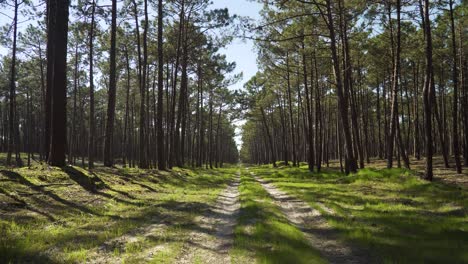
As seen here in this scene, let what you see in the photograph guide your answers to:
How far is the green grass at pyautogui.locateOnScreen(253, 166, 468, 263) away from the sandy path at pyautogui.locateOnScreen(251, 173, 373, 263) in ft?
0.78

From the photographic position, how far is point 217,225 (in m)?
8.47

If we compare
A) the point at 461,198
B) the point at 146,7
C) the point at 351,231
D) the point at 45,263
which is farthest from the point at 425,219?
the point at 146,7

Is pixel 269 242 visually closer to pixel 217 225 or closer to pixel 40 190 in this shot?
pixel 217 225

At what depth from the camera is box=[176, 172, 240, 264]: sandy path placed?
18.7 feet

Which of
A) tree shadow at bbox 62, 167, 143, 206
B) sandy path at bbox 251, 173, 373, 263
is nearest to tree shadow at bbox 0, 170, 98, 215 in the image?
tree shadow at bbox 62, 167, 143, 206

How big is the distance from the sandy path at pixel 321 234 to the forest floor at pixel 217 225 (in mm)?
21

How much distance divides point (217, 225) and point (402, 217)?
4573 millimetres

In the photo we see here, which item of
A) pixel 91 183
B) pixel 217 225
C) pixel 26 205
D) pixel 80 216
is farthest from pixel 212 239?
pixel 91 183

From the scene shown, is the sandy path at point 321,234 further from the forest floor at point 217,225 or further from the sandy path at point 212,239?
the sandy path at point 212,239

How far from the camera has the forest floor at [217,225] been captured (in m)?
5.61

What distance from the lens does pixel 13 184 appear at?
1001cm

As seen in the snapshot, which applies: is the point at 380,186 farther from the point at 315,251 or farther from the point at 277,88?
the point at 277,88

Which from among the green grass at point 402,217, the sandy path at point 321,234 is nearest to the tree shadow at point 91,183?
the sandy path at point 321,234

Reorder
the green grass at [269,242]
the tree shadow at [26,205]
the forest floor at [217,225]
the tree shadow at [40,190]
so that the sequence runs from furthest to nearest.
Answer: the tree shadow at [40,190] → the tree shadow at [26,205] → the forest floor at [217,225] → the green grass at [269,242]
